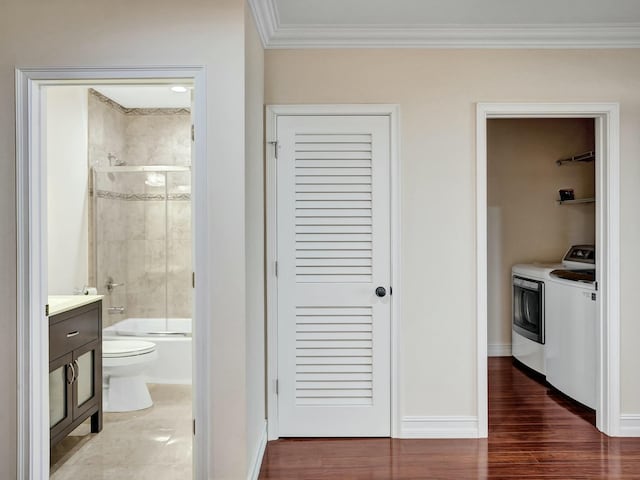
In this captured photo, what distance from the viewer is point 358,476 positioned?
268cm

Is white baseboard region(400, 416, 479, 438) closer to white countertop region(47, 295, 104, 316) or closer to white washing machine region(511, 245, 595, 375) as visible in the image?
white washing machine region(511, 245, 595, 375)

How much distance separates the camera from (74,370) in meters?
2.92

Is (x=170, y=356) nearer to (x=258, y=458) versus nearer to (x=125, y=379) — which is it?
(x=125, y=379)

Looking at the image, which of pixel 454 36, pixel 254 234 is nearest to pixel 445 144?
pixel 454 36

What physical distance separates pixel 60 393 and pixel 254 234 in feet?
4.72

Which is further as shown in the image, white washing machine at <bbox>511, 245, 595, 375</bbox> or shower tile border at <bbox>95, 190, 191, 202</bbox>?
shower tile border at <bbox>95, 190, 191, 202</bbox>

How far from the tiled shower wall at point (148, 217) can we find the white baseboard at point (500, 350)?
313cm

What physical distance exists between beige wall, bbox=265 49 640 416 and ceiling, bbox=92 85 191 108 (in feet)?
5.20

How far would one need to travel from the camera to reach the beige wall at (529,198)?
5.08 metres

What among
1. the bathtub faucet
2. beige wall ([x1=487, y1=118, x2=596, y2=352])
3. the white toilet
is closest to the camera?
the white toilet

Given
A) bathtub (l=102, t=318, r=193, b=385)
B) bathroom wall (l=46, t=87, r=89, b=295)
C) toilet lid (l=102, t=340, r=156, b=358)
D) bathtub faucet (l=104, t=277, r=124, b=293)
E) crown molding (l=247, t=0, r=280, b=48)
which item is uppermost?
crown molding (l=247, t=0, r=280, b=48)

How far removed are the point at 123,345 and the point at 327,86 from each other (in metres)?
2.58

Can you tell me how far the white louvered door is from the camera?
3162 mm

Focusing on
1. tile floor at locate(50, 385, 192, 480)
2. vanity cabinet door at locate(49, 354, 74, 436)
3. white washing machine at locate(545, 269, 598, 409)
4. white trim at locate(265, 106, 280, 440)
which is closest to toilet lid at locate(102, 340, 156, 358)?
tile floor at locate(50, 385, 192, 480)
